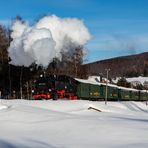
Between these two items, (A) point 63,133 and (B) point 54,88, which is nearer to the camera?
(A) point 63,133

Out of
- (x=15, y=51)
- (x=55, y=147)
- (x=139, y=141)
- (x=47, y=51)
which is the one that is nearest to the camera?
(x=55, y=147)

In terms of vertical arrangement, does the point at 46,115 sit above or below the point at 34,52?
below

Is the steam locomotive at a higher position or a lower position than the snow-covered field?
higher

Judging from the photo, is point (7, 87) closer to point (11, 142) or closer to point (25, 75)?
point (25, 75)

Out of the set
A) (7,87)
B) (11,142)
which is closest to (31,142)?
(11,142)

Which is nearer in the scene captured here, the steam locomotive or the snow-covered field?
the snow-covered field

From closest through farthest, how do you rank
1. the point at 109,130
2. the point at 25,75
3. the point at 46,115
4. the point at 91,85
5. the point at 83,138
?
the point at 83,138
the point at 109,130
the point at 46,115
the point at 91,85
the point at 25,75

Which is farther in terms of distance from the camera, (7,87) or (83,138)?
(7,87)

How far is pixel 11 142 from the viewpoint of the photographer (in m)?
11.7

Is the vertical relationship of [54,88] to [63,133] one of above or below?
above

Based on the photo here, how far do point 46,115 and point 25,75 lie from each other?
126ft

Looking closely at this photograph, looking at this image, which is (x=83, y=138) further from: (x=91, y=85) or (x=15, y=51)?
(x=91, y=85)

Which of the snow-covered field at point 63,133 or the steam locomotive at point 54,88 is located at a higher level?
the steam locomotive at point 54,88

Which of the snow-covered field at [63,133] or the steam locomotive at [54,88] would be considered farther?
the steam locomotive at [54,88]
